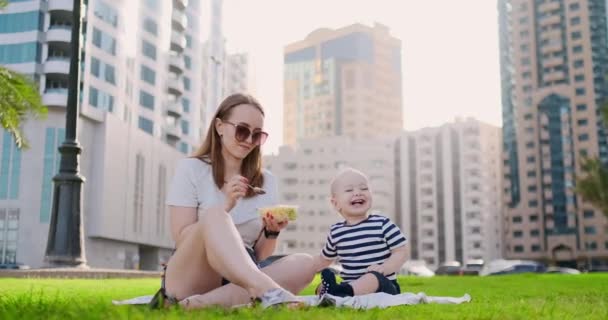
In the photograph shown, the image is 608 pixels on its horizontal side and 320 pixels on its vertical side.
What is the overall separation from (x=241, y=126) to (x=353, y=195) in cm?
125

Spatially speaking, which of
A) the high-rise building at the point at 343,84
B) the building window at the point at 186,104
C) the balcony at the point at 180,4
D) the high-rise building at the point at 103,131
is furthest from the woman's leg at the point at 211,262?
the high-rise building at the point at 343,84

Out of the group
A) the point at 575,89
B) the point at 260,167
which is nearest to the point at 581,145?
the point at 575,89

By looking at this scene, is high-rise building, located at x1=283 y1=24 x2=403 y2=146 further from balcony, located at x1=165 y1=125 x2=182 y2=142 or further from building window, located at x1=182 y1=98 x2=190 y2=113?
balcony, located at x1=165 y1=125 x2=182 y2=142

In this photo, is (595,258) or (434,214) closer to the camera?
(595,258)

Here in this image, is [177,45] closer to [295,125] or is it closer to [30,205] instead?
[30,205]

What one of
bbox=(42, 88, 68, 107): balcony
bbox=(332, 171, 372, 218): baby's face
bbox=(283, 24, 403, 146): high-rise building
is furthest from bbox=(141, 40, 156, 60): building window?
bbox=(283, 24, 403, 146): high-rise building

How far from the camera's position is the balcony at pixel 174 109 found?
6662 cm

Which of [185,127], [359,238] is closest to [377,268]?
[359,238]

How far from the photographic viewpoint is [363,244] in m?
5.80

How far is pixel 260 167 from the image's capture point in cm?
564

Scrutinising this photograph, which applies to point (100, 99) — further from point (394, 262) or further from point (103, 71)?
point (394, 262)

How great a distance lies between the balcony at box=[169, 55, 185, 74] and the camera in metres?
66.9

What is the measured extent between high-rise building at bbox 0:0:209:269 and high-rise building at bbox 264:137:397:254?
46286mm

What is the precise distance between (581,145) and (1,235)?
7748 cm
